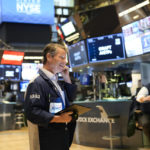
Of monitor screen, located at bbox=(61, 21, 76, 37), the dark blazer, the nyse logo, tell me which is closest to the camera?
the dark blazer

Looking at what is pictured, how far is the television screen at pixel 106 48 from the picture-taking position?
22.0 feet

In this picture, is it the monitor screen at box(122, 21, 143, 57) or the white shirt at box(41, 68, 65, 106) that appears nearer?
the white shirt at box(41, 68, 65, 106)

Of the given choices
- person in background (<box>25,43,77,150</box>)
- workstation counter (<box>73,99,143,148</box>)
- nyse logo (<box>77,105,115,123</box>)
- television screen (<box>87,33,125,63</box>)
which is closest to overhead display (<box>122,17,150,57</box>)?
television screen (<box>87,33,125,63</box>)

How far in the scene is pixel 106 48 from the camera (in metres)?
6.86

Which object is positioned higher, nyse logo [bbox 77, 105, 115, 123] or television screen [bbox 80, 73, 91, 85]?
television screen [bbox 80, 73, 91, 85]

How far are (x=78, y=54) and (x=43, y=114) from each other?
20.0ft

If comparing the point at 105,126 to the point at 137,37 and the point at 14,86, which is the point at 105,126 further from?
the point at 14,86

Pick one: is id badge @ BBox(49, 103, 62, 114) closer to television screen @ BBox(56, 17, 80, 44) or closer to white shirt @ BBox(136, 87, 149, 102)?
white shirt @ BBox(136, 87, 149, 102)

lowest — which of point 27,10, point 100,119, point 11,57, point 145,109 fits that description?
point 100,119

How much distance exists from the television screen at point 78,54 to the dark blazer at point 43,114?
18.3 feet

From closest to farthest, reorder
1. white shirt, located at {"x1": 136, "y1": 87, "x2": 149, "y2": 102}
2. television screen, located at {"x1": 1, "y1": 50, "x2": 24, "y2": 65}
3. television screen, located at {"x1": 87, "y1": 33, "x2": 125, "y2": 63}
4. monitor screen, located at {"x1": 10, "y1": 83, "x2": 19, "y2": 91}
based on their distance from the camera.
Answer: white shirt, located at {"x1": 136, "y1": 87, "x2": 149, "y2": 102} < television screen, located at {"x1": 87, "y1": 33, "x2": 125, "y2": 63} < television screen, located at {"x1": 1, "y1": 50, "x2": 24, "y2": 65} < monitor screen, located at {"x1": 10, "y1": 83, "x2": 19, "y2": 91}

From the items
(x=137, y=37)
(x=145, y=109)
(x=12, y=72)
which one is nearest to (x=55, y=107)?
(x=145, y=109)

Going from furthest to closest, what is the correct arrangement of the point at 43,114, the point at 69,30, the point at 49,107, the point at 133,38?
1. the point at 69,30
2. the point at 133,38
3. the point at 49,107
4. the point at 43,114

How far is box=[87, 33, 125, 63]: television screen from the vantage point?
22.0 feet
